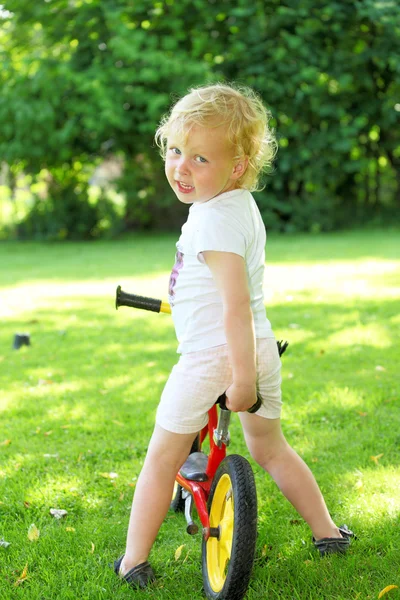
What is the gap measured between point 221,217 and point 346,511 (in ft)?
4.67

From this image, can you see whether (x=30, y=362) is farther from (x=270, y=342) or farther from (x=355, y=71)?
(x=355, y=71)

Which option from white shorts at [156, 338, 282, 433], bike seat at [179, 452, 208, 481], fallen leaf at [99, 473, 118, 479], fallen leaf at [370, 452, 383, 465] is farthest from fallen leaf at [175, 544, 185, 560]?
fallen leaf at [370, 452, 383, 465]

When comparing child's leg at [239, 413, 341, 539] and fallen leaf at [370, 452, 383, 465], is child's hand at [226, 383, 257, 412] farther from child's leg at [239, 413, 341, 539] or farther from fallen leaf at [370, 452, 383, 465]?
fallen leaf at [370, 452, 383, 465]

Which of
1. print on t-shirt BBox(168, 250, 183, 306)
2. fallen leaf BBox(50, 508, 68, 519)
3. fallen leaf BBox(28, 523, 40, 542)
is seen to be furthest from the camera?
fallen leaf BBox(50, 508, 68, 519)

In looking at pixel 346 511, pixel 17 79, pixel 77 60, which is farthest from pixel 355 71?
pixel 346 511

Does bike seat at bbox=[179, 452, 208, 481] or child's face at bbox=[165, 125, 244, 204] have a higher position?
child's face at bbox=[165, 125, 244, 204]

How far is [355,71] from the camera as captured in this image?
695 inches

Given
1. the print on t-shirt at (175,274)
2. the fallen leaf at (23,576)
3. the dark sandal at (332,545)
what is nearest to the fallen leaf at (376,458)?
the dark sandal at (332,545)

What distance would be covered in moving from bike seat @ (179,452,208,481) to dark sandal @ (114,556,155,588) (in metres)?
0.33

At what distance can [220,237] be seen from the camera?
2.20 meters

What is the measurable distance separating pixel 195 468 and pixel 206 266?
80 centimetres

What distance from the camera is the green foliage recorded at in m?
16.3

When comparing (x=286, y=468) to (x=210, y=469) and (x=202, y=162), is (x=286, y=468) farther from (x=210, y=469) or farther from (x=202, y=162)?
(x=202, y=162)

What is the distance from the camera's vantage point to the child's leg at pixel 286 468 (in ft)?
8.37
